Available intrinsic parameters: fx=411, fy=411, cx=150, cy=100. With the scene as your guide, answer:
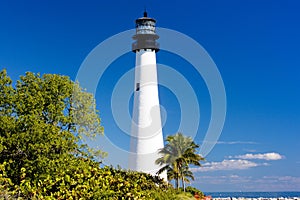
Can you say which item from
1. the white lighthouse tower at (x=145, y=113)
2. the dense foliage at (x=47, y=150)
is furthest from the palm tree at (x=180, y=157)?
the dense foliage at (x=47, y=150)

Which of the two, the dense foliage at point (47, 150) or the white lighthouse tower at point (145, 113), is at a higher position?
the white lighthouse tower at point (145, 113)

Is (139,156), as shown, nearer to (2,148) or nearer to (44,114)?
(44,114)

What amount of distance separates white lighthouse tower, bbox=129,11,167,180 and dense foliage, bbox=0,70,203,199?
12894 mm

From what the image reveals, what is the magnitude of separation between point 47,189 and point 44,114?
690 cm

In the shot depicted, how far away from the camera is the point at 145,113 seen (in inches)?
1460

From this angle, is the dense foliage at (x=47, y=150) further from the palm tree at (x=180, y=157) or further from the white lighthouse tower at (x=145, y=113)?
the palm tree at (x=180, y=157)

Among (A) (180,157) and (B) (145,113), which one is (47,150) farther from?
(A) (180,157)

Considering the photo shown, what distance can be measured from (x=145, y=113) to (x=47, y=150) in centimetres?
1946

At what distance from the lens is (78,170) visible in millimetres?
17781

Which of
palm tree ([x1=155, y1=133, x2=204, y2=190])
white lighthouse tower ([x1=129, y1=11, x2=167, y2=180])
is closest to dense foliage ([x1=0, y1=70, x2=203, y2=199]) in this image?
white lighthouse tower ([x1=129, y1=11, x2=167, y2=180])

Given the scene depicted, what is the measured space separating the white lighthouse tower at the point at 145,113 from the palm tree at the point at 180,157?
4.00 metres

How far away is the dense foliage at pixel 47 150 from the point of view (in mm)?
14844

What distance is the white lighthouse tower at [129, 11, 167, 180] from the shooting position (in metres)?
37.1

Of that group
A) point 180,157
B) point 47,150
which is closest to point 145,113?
point 180,157
